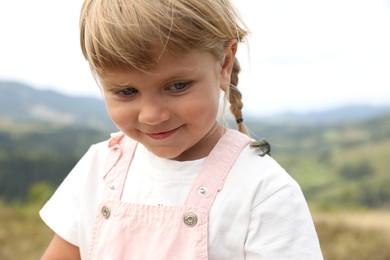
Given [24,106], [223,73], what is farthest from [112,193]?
[24,106]

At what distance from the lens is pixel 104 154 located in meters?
2.08

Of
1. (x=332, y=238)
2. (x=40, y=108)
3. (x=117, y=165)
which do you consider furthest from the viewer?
(x=40, y=108)

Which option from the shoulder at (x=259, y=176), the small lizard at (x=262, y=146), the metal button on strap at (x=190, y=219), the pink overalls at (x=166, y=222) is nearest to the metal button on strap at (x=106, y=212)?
the pink overalls at (x=166, y=222)

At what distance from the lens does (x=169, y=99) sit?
1.62 m

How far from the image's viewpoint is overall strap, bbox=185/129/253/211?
179 cm

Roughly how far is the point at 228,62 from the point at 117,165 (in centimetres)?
55

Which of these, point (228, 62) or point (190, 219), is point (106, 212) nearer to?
point (190, 219)

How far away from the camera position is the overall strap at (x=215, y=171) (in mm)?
1787

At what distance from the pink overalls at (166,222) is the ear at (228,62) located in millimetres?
206

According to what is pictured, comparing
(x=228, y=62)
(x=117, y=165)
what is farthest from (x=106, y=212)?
(x=228, y=62)

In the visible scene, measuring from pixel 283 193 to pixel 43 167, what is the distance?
205 ft

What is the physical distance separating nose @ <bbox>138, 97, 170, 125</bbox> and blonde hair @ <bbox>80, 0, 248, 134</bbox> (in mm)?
103

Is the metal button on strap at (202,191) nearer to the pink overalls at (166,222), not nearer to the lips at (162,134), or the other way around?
the pink overalls at (166,222)

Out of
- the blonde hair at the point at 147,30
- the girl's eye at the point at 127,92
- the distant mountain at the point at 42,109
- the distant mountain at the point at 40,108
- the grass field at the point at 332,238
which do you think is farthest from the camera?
the distant mountain at the point at 40,108
